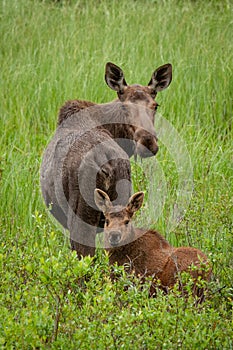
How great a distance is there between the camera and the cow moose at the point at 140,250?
5906 mm

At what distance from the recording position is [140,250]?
249 inches

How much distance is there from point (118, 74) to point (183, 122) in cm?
287

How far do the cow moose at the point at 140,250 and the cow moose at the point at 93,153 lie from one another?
0.34ft

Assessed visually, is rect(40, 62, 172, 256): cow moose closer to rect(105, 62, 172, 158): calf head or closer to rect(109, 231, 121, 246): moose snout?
rect(105, 62, 172, 158): calf head

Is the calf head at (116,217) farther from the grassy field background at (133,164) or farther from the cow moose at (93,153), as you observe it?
the grassy field background at (133,164)

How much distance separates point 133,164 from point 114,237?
2.14 m

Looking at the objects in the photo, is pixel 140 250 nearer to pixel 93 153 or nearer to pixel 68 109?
pixel 93 153

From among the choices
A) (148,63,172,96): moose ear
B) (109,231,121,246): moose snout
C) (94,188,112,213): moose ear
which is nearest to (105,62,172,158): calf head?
(148,63,172,96): moose ear

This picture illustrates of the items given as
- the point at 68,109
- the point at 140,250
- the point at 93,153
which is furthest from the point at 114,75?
the point at 140,250

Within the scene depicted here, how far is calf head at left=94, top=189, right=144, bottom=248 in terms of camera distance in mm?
5828

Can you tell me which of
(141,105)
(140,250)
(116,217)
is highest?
(141,105)

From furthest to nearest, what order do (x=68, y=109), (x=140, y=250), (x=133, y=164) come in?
(x=133, y=164) < (x=68, y=109) < (x=140, y=250)

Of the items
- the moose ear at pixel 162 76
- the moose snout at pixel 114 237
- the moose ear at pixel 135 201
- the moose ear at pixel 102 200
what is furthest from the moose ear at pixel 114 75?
the moose snout at pixel 114 237

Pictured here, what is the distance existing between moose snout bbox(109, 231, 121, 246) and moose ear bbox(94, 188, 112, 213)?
20 centimetres
